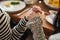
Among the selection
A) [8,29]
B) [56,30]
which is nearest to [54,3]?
[56,30]

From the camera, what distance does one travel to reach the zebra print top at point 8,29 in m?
0.85

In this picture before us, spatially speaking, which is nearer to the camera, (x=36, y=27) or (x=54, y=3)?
A: (x=36, y=27)

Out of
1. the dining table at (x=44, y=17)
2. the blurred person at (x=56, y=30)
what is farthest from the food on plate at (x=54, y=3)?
the blurred person at (x=56, y=30)

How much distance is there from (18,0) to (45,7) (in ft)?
0.81

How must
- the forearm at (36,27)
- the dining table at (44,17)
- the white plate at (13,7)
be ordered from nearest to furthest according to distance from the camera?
the forearm at (36,27), the dining table at (44,17), the white plate at (13,7)

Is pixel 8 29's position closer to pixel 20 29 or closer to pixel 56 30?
pixel 20 29

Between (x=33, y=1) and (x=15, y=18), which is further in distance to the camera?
(x=33, y=1)

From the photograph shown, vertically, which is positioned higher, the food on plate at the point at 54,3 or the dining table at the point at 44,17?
the food on plate at the point at 54,3

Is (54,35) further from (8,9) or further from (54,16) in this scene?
(8,9)

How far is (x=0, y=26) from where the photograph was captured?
843 mm

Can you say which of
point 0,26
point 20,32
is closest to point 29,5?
point 20,32

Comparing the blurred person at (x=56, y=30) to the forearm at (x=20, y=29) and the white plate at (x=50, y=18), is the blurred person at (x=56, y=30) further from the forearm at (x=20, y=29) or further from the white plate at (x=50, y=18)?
the forearm at (x=20, y=29)

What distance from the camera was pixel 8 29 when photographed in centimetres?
89

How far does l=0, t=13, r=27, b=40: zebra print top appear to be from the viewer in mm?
850
